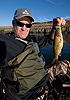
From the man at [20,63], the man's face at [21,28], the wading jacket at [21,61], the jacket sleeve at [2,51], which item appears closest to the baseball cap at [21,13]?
the man at [20,63]

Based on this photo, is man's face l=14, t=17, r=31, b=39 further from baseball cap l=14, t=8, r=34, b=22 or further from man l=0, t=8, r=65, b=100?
baseball cap l=14, t=8, r=34, b=22

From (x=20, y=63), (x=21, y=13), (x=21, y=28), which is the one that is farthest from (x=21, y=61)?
(x=21, y=13)

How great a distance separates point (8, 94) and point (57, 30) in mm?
2890

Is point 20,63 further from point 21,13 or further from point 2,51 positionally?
point 21,13

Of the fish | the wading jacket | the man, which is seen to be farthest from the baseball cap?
the fish

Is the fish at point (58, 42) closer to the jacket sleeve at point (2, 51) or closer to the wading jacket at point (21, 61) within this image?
the wading jacket at point (21, 61)

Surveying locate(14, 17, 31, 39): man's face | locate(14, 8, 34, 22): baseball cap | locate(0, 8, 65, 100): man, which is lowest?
locate(0, 8, 65, 100): man

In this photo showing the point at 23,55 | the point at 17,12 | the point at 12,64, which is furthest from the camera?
the point at 17,12

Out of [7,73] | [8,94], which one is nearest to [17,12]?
[7,73]

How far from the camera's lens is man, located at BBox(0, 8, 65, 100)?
2334 mm

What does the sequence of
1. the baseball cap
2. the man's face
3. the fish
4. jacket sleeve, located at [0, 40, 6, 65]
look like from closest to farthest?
jacket sleeve, located at [0, 40, 6, 65]
the baseball cap
the man's face
the fish

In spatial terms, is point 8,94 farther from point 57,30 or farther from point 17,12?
point 57,30

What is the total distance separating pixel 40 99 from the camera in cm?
410

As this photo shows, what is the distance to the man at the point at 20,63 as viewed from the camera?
2.33 meters
